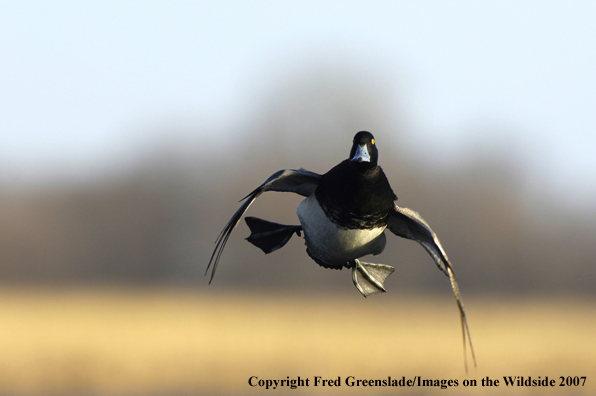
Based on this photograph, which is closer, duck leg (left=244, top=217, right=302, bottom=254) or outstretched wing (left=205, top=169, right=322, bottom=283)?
outstretched wing (left=205, top=169, right=322, bottom=283)

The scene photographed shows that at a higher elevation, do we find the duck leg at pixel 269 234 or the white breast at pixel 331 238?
the white breast at pixel 331 238

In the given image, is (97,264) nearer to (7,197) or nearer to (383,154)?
(7,197)

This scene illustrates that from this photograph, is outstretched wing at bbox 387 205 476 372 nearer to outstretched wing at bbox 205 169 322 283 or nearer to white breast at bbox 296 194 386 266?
white breast at bbox 296 194 386 266

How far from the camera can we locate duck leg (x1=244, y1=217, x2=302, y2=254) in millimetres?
5625

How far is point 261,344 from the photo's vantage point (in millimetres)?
13039

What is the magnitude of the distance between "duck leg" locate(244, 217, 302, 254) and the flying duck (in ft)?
2.03

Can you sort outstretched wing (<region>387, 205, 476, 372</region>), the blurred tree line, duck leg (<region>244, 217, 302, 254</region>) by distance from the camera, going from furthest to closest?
the blurred tree line
duck leg (<region>244, 217, 302, 254</region>)
outstretched wing (<region>387, 205, 476, 372</region>)

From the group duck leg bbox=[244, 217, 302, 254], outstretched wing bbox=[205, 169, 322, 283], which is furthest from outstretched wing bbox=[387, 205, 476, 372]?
duck leg bbox=[244, 217, 302, 254]

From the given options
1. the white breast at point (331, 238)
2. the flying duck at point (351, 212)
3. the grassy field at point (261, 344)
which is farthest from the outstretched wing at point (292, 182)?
the grassy field at point (261, 344)

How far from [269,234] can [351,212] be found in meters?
1.32

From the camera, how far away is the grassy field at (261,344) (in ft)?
36.0

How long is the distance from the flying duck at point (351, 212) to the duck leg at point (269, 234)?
0.62 meters

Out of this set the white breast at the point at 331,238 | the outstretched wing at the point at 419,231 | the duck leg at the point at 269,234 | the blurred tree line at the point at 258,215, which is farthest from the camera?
the blurred tree line at the point at 258,215

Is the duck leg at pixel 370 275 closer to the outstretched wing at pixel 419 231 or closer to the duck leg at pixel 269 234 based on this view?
the duck leg at pixel 269 234
